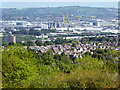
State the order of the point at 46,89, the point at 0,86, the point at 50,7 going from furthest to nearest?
the point at 50,7 < the point at 46,89 < the point at 0,86

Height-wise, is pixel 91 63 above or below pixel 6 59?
below

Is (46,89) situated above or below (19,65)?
below

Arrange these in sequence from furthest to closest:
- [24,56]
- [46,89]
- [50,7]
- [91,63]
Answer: [50,7] → [91,63] → [24,56] → [46,89]

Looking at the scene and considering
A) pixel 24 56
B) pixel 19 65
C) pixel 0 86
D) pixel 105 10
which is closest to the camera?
pixel 0 86

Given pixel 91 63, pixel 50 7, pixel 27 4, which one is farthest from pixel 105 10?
pixel 91 63

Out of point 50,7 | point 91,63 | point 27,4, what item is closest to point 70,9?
point 50,7

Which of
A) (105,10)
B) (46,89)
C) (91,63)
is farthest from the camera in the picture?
(105,10)

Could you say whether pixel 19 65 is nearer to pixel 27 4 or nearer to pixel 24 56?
pixel 24 56

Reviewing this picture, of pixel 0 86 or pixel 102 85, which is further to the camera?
pixel 102 85

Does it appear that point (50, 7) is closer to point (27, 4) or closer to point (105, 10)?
Answer: point (27, 4)
